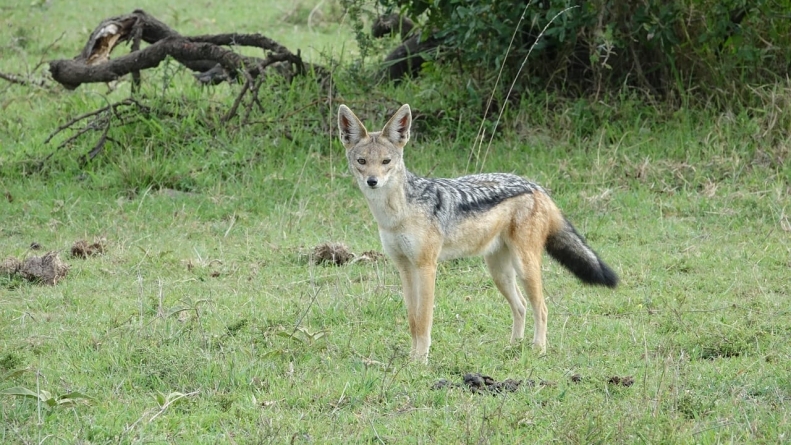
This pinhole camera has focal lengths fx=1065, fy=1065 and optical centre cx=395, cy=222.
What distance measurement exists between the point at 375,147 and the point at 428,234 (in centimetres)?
61

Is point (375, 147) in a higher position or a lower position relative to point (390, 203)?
higher

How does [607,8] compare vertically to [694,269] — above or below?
above

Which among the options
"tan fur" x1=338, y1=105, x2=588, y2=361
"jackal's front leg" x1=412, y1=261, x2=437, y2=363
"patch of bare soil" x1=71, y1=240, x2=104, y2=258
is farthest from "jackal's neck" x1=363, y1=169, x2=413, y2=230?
"patch of bare soil" x1=71, y1=240, x2=104, y2=258

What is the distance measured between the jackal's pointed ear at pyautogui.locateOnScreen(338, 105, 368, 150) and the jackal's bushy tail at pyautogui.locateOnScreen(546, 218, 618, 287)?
129 centimetres

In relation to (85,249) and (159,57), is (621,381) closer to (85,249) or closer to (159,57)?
(85,249)

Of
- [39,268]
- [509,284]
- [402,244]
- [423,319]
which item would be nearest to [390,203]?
[402,244]

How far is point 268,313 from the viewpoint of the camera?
6.32 metres

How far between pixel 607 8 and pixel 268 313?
4755 mm

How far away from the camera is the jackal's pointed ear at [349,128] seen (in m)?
6.21

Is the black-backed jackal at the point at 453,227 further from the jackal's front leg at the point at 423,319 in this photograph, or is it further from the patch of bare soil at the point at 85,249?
the patch of bare soil at the point at 85,249

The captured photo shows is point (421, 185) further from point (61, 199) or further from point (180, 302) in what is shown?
point (61, 199)

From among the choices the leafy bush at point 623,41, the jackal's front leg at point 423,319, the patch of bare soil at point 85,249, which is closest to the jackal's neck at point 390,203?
the jackal's front leg at point 423,319

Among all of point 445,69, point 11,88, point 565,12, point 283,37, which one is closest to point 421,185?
point 565,12

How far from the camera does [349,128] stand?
6289mm
